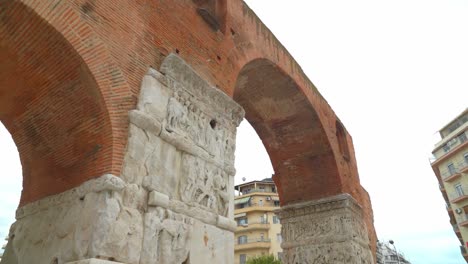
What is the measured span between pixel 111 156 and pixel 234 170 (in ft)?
6.43

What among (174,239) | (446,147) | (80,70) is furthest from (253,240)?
(80,70)

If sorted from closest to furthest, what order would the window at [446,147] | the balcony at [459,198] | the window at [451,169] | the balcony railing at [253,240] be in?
the balcony at [459,198] < the window at [451,169] < the window at [446,147] < the balcony railing at [253,240]

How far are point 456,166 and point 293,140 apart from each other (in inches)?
809

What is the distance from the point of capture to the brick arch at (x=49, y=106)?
10.5 ft

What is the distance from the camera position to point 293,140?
914cm

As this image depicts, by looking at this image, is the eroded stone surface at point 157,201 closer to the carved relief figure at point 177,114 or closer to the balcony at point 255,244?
the carved relief figure at point 177,114

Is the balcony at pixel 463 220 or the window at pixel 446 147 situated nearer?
the balcony at pixel 463 220

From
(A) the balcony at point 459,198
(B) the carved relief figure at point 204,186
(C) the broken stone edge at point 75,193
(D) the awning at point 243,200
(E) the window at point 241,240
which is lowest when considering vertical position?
(C) the broken stone edge at point 75,193

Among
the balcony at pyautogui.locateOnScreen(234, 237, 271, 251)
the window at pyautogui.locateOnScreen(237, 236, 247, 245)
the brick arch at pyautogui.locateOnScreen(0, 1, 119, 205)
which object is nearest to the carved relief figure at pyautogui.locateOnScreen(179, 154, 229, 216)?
the brick arch at pyautogui.locateOnScreen(0, 1, 119, 205)

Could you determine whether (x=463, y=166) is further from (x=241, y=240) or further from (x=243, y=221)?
(x=241, y=240)

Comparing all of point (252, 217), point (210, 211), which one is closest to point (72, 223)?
point (210, 211)

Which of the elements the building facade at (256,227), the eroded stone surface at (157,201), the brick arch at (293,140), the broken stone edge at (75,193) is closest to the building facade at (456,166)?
the building facade at (256,227)

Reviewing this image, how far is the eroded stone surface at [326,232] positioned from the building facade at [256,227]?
18.8m

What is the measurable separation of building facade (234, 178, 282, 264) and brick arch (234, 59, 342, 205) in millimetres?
18871
